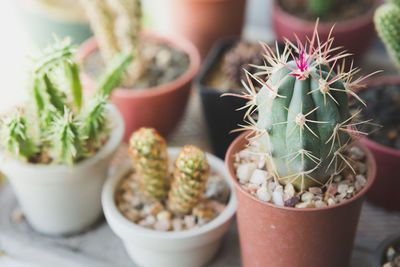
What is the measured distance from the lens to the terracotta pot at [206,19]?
4.69 feet

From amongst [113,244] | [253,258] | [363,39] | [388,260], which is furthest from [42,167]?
[363,39]

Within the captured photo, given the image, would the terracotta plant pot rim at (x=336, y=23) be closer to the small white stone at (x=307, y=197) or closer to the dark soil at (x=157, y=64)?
the dark soil at (x=157, y=64)

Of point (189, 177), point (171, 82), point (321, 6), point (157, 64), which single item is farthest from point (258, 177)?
point (321, 6)

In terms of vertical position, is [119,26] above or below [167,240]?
above

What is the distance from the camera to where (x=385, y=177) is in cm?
103

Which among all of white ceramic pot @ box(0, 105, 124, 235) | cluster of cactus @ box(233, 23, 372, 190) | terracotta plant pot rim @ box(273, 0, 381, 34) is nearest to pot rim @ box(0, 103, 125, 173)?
white ceramic pot @ box(0, 105, 124, 235)

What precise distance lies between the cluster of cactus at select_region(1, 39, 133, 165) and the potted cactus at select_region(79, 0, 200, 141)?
0.18 meters

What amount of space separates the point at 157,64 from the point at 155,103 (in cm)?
20

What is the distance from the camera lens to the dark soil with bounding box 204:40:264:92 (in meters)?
1.17

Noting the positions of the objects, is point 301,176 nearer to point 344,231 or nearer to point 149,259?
point 344,231

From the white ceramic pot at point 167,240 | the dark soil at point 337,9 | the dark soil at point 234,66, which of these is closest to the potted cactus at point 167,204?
the white ceramic pot at point 167,240

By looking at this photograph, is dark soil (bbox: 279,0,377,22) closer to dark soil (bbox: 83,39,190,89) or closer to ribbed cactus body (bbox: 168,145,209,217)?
dark soil (bbox: 83,39,190,89)

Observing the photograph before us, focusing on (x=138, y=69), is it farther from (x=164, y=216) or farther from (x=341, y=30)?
(x=341, y=30)

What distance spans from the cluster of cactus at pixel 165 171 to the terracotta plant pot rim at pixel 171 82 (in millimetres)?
275
